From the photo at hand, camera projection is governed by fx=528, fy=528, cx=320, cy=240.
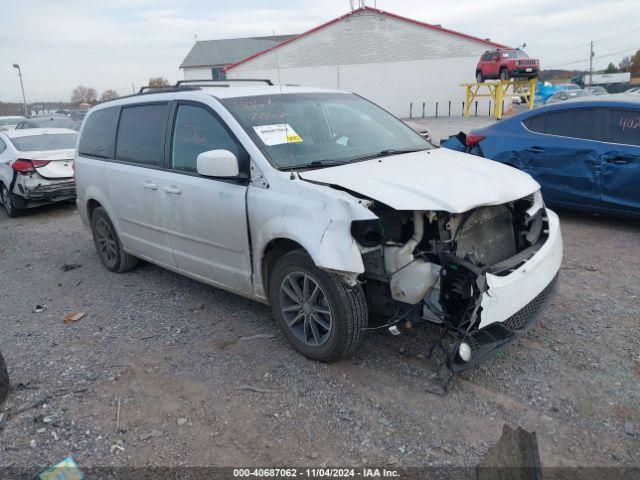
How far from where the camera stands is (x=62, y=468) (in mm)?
2707

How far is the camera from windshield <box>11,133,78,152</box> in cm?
961

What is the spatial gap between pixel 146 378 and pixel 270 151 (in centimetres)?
180

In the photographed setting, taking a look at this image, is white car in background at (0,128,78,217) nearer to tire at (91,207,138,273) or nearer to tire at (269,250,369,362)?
tire at (91,207,138,273)

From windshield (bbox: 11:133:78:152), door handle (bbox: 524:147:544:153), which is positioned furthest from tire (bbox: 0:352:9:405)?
Result: windshield (bbox: 11:133:78:152)

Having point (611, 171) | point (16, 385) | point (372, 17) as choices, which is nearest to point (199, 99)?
point (16, 385)

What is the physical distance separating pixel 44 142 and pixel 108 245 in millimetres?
5243

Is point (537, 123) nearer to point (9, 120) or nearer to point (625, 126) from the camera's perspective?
point (625, 126)

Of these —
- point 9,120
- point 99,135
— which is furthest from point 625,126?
point 9,120

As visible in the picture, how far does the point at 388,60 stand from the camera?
1396 inches

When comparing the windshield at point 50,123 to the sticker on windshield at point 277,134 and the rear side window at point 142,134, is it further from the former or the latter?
the sticker on windshield at point 277,134

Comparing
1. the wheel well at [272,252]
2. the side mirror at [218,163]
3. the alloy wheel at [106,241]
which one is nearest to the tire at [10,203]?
the alloy wheel at [106,241]

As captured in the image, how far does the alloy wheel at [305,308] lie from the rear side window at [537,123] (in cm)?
468

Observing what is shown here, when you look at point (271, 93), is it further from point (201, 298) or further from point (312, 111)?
point (201, 298)

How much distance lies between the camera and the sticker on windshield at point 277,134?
3852 mm
